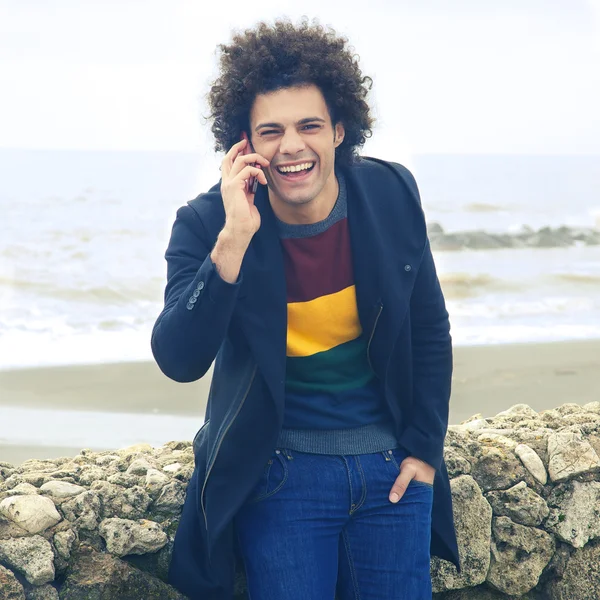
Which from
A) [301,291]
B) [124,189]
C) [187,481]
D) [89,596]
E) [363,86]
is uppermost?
[124,189]

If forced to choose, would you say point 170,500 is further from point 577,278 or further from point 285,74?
point 577,278

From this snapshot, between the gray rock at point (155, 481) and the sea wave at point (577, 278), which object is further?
the sea wave at point (577, 278)

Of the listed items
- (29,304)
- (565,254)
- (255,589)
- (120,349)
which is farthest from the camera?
(565,254)

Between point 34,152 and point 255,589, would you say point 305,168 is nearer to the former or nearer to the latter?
point 255,589

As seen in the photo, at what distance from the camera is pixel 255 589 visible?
2.78 m

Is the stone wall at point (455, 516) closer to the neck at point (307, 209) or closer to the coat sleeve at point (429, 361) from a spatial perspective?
the coat sleeve at point (429, 361)

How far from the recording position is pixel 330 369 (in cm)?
292

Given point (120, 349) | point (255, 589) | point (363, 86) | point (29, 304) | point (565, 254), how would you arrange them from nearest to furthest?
point (255, 589) < point (363, 86) < point (120, 349) < point (29, 304) < point (565, 254)

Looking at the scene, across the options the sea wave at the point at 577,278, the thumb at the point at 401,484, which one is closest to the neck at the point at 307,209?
the thumb at the point at 401,484

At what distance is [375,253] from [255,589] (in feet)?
3.51

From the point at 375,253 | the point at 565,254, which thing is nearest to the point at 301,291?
the point at 375,253

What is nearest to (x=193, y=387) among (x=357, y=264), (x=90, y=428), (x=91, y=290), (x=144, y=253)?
(x=90, y=428)

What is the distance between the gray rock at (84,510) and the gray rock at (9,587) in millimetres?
270

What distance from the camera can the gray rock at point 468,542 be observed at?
10.9ft
